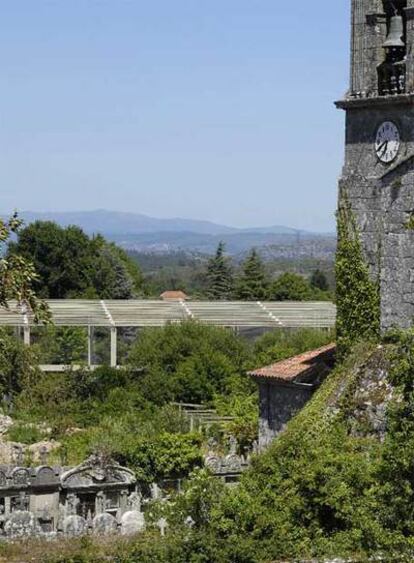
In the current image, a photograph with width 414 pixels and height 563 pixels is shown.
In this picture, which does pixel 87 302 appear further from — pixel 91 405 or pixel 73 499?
pixel 73 499

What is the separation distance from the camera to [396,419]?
1988 cm

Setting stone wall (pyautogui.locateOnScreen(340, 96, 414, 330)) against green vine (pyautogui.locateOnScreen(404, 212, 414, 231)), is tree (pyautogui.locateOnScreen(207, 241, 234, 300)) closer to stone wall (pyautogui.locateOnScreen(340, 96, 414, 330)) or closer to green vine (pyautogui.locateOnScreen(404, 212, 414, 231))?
stone wall (pyautogui.locateOnScreen(340, 96, 414, 330))

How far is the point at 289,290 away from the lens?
88500 mm

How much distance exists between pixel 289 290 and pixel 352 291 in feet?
202

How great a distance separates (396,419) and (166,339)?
2878 cm

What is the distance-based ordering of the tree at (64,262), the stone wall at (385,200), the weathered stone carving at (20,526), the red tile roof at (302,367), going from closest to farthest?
the weathered stone carving at (20,526)
the stone wall at (385,200)
the red tile roof at (302,367)
the tree at (64,262)

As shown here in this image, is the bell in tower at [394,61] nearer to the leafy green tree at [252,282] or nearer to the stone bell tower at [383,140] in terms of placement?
the stone bell tower at [383,140]

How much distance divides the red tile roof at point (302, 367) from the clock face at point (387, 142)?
15.8ft

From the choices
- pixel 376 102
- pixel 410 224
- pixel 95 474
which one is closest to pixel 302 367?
pixel 95 474

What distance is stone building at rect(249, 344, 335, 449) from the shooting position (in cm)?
2842

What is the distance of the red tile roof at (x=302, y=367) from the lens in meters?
28.4

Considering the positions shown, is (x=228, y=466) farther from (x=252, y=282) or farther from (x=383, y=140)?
(x=252, y=282)

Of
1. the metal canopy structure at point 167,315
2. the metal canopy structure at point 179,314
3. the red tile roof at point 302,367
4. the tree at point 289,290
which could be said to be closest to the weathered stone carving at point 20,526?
the red tile roof at point 302,367

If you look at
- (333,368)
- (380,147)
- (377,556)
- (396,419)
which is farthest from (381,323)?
(377,556)
